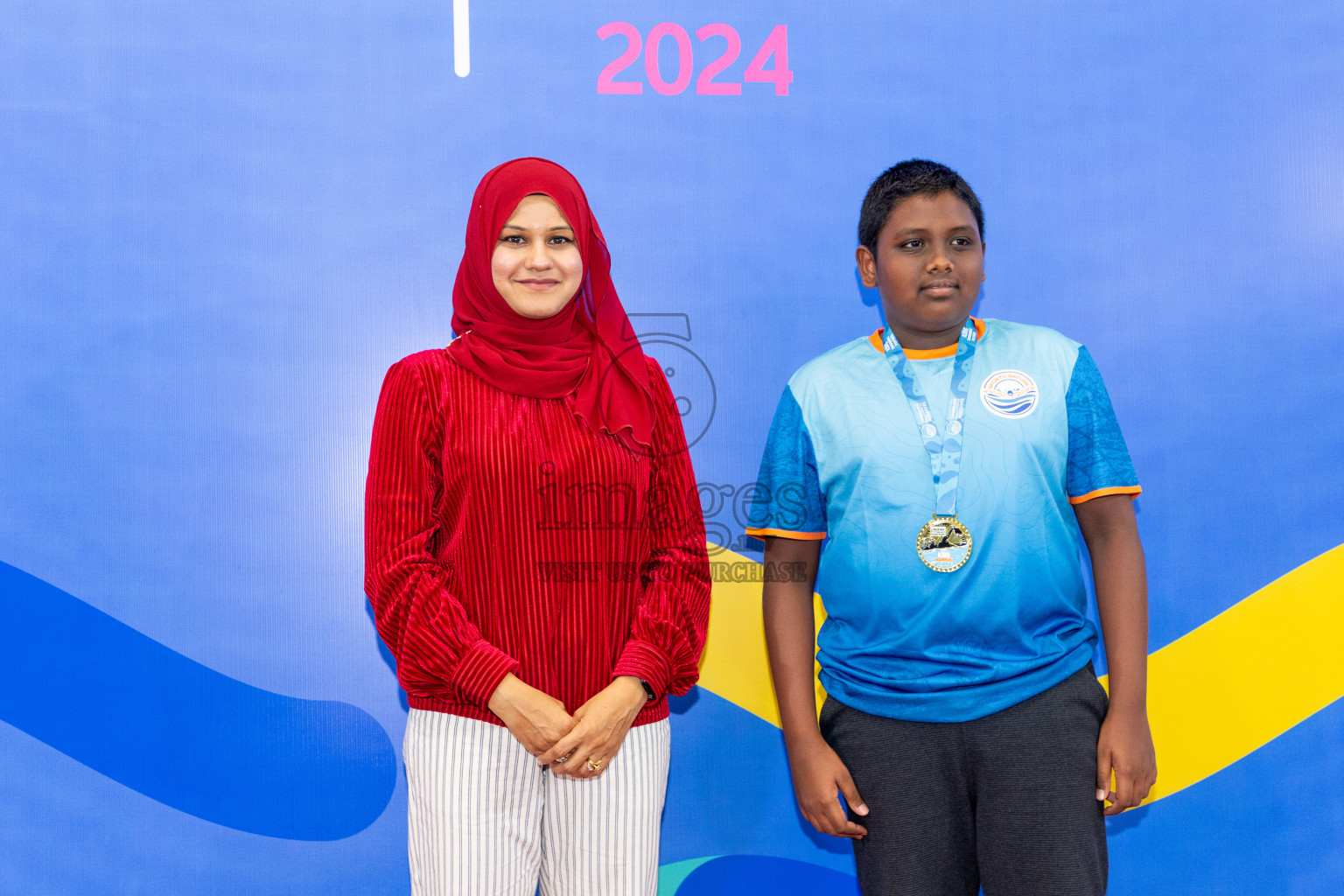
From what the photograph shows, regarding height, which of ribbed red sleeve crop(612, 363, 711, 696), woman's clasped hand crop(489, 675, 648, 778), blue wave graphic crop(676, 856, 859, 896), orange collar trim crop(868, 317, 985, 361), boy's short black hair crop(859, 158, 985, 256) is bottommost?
blue wave graphic crop(676, 856, 859, 896)

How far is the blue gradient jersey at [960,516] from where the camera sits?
146 centimetres

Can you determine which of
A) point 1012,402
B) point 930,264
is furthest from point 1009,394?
point 930,264

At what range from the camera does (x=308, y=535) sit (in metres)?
1.98

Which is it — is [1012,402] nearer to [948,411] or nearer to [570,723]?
[948,411]

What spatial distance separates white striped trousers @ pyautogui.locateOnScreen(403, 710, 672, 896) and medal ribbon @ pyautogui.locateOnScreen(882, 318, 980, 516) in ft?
1.95

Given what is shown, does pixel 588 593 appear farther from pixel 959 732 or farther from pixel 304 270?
pixel 304 270

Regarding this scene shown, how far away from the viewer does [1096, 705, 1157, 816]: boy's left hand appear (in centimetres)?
146

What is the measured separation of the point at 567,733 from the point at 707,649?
2.33ft

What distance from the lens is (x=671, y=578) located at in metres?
1.48

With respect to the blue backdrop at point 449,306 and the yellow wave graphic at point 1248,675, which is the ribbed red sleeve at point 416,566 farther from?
the yellow wave graphic at point 1248,675

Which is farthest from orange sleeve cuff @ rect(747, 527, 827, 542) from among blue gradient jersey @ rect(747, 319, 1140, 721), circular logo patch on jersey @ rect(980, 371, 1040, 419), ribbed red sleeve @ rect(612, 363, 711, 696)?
circular logo patch on jersey @ rect(980, 371, 1040, 419)

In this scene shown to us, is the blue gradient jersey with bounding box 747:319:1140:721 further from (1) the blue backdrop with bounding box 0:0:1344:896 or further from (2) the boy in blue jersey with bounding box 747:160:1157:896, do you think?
(1) the blue backdrop with bounding box 0:0:1344:896

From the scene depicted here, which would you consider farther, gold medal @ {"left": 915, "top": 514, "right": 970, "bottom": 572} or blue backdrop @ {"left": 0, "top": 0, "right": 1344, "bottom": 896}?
blue backdrop @ {"left": 0, "top": 0, "right": 1344, "bottom": 896}

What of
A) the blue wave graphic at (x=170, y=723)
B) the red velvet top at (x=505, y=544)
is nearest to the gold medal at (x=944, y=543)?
the red velvet top at (x=505, y=544)
